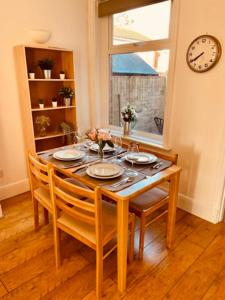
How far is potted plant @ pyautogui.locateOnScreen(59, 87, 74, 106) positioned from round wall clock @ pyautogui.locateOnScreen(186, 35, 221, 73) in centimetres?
145

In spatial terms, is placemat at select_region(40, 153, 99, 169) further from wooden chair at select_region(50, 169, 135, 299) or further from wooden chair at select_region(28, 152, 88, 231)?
wooden chair at select_region(50, 169, 135, 299)

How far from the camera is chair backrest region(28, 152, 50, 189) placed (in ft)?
5.52

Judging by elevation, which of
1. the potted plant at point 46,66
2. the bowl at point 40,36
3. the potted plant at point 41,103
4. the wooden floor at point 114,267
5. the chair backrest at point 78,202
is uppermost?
the bowl at point 40,36

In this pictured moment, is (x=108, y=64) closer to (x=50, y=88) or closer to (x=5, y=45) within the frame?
(x=50, y=88)

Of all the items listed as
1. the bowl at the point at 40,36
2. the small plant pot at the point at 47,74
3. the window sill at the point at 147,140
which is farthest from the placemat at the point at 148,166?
the bowl at the point at 40,36

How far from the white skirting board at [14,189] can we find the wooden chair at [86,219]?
1.33 metres

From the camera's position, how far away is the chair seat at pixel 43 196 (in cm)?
186

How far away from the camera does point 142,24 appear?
2.65 m

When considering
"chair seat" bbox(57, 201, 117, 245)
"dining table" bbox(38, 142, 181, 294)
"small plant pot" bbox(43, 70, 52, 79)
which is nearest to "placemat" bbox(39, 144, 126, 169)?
"dining table" bbox(38, 142, 181, 294)

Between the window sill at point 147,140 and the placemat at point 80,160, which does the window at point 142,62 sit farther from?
the placemat at point 80,160

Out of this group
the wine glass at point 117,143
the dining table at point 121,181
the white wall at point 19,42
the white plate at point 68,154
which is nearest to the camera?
the dining table at point 121,181

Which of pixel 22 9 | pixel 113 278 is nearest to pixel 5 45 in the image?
pixel 22 9

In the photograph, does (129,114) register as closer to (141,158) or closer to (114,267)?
(141,158)

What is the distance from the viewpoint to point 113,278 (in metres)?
1.67
